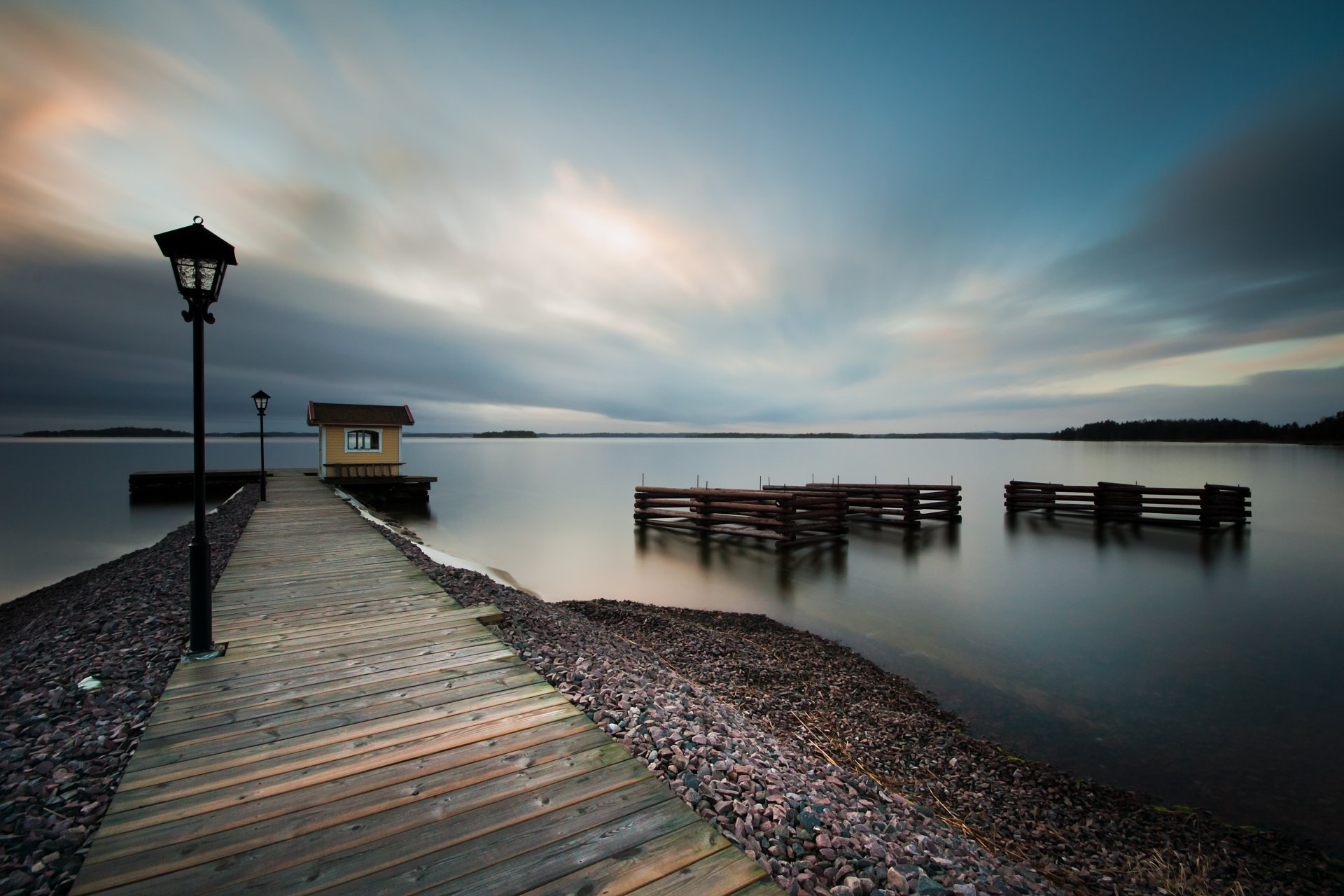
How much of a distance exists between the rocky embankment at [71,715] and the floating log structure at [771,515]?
1431 cm

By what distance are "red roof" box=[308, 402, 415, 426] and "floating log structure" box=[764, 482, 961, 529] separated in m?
23.4

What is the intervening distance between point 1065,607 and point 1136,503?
16371 millimetres

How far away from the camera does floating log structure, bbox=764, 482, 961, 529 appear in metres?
22.1

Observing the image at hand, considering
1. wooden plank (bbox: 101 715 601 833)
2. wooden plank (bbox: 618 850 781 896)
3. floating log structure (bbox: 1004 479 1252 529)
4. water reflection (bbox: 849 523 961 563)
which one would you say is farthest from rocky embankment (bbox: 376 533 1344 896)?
floating log structure (bbox: 1004 479 1252 529)

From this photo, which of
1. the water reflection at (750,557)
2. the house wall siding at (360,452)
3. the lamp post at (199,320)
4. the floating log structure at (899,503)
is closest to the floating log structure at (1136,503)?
the floating log structure at (899,503)

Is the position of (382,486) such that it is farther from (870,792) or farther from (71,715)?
(870,792)

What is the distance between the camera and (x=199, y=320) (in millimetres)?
5273

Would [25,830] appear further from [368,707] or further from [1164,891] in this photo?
[1164,891]

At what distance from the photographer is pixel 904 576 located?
14023 mm

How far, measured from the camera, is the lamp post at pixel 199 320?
194 inches

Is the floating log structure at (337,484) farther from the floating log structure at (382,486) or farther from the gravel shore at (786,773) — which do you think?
the gravel shore at (786,773)

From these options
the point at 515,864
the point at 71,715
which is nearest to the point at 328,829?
the point at 515,864

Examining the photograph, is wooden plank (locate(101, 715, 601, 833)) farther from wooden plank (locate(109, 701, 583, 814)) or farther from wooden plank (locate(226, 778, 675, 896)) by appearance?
wooden plank (locate(226, 778, 675, 896))

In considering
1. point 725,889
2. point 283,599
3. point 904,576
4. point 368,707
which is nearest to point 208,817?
point 368,707
